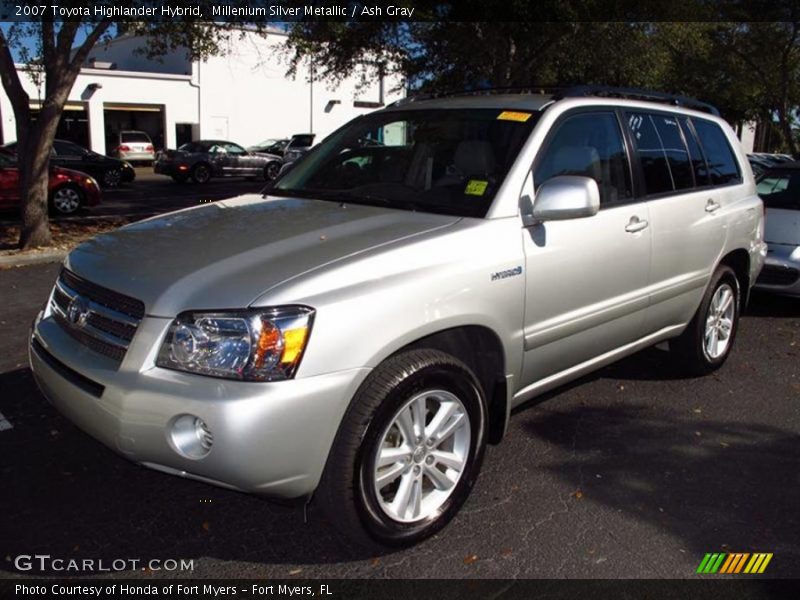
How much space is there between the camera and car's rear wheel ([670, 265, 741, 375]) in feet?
16.1

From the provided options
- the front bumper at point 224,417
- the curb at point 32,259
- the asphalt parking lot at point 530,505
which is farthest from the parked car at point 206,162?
the front bumper at point 224,417

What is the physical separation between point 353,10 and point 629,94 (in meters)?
8.71

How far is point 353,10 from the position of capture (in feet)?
39.4

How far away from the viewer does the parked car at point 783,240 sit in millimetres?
7023

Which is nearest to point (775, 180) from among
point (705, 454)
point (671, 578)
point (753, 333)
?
point (753, 333)

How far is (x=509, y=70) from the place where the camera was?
47.9 ft

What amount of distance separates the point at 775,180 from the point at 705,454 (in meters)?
5.44

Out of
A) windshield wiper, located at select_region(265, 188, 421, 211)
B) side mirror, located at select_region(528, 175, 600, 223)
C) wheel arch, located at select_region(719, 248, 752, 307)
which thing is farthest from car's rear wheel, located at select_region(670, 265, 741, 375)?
windshield wiper, located at select_region(265, 188, 421, 211)

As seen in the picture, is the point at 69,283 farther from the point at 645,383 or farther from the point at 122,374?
the point at 645,383

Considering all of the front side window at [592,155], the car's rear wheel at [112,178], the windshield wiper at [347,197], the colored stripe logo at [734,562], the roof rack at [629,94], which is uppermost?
the roof rack at [629,94]

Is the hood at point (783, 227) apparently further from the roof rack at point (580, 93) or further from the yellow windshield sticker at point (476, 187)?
the yellow windshield sticker at point (476, 187)

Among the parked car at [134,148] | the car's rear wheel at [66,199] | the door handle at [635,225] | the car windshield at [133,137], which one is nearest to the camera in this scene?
the door handle at [635,225]

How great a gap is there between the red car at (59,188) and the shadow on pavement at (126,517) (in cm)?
1079

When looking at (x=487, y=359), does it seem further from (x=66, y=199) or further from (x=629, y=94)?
(x=66, y=199)
